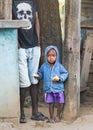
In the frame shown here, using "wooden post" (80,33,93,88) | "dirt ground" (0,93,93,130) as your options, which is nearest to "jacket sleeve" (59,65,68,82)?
"dirt ground" (0,93,93,130)

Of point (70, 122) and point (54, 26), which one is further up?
point (54, 26)

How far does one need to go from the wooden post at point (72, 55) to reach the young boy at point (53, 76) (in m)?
0.12

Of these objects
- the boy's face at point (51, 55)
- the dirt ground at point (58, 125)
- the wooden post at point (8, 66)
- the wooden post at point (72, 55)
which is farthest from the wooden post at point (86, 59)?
the wooden post at point (8, 66)

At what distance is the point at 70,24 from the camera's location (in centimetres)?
717

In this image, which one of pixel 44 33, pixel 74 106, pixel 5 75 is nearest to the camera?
pixel 5 75

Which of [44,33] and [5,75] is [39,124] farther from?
[44,33]

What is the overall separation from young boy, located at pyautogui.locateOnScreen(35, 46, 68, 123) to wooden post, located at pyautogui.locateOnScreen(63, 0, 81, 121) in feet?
0.38

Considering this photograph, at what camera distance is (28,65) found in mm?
7176

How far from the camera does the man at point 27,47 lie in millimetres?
7051

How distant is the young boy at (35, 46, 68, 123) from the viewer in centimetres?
711

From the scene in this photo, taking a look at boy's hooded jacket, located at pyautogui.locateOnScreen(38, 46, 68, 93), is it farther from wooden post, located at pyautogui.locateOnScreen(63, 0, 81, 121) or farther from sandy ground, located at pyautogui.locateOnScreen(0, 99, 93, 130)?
sandy ground, located at pyautogui.locateOnScreen(0, 99, 93, 130)

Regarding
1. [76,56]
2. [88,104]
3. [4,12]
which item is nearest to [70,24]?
[76,56]

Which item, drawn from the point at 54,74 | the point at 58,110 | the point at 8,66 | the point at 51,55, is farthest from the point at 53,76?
the point at 8,66

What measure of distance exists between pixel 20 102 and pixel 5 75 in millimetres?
595
